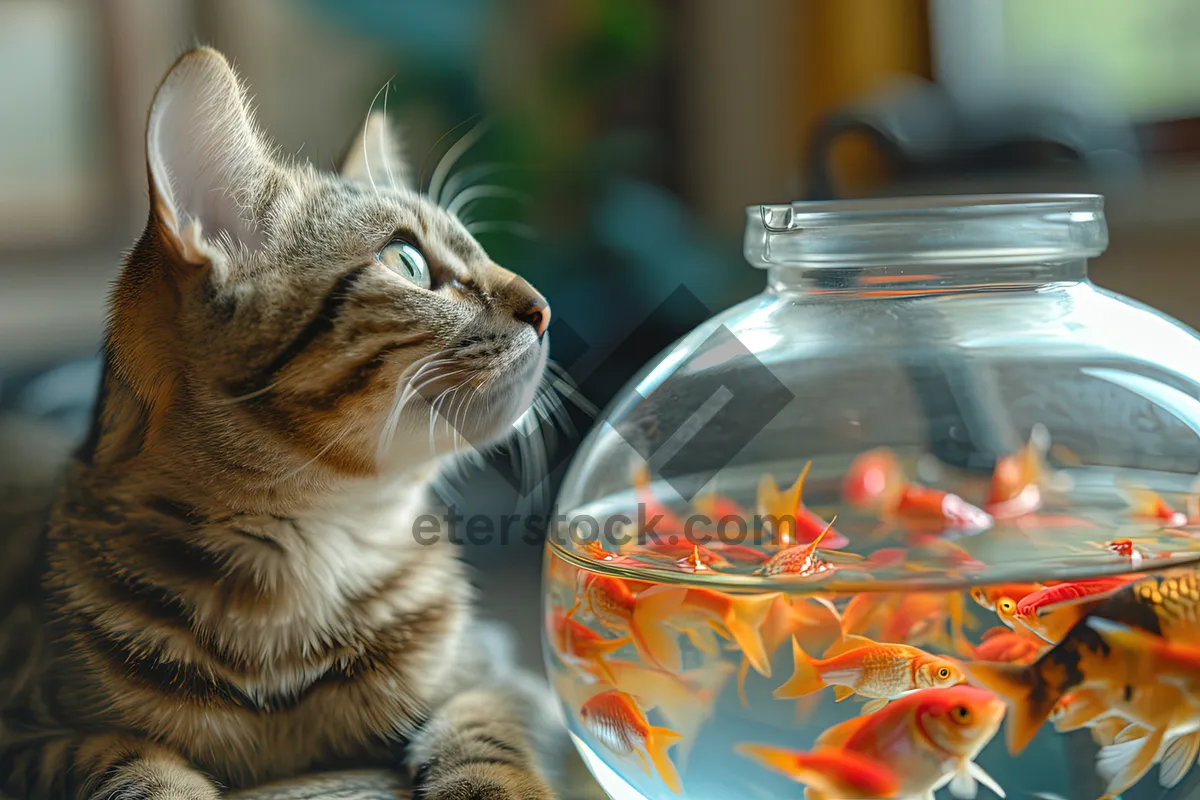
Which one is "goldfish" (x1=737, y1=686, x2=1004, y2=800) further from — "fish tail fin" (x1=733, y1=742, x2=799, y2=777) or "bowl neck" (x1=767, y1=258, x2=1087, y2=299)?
"bowl neck" (x1=767, y1=258, x2=1087, y2=299)

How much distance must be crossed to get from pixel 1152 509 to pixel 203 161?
64 cm

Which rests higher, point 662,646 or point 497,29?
point 497,29

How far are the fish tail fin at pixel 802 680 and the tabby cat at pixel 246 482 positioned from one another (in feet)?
0.61

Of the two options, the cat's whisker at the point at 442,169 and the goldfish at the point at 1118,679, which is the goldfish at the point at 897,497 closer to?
the goldfish at the point at 1118,679

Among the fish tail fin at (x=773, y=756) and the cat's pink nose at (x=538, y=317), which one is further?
the cat's pink nose at (x=538, y=317)

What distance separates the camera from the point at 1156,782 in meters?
0.62

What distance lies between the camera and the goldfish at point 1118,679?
0.59 meters

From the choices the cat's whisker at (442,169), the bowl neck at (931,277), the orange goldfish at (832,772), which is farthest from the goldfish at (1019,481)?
the cat's whisker at (442,169)

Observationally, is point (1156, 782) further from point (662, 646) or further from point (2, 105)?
point (2, 105)

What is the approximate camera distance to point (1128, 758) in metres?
0.60

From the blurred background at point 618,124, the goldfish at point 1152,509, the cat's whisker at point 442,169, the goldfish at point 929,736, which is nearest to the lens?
the goldfish at point 929,736

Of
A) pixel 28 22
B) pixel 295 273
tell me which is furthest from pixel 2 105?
pixel 295 273

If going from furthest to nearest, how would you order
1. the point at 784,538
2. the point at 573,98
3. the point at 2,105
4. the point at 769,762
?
the point at 573,98
the point at 2,105
the point at 784,538
the point at 769,762

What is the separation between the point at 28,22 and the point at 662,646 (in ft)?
3.93
